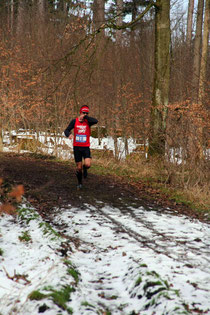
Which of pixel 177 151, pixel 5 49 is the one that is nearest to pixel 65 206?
pixel 177 151

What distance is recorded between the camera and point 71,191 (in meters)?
8.83

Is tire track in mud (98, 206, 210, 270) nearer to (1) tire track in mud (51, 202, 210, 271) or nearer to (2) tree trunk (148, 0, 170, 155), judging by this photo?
(1) tire track in mud (51, 202, 210, 271)

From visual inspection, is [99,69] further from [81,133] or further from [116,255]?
[116,255]

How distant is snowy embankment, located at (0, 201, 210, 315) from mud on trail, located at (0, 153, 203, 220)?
34.7 inches

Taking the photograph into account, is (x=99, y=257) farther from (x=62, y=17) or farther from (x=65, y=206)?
(x=62, y=17)

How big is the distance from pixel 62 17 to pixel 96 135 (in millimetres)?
9135

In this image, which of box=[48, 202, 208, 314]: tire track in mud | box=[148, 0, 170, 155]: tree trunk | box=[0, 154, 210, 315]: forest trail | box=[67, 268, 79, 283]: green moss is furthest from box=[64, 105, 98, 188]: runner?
box=[67, 268, 79, 283]: green moss

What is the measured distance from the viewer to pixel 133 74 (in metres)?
20.8

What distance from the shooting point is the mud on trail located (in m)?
7.84

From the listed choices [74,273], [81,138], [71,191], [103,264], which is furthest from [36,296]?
[81,138]

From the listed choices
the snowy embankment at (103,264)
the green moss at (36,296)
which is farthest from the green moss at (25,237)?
the green moss at (36,296)

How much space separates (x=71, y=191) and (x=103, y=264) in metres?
4.28

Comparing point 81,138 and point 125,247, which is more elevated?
point 81,138

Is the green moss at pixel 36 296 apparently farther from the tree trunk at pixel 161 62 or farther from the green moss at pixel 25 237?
the tree trunk at pixel 161 62
